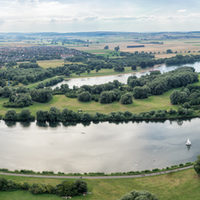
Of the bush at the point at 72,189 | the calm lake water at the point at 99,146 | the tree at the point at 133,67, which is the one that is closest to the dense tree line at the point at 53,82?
the tree at the point at 133,67

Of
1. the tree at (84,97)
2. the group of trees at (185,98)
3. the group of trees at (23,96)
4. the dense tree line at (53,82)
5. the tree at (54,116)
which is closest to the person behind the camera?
the tree at (54,116)

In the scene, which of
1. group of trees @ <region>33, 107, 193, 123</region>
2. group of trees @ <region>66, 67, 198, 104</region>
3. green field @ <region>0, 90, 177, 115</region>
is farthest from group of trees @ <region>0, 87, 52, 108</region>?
group of trees @ <region>33, 107, 193, 123</region>

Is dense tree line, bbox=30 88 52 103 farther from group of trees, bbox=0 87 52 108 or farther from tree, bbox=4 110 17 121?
tree, bbox=4 110 17 121

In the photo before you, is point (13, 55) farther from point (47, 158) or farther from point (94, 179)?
point (94, 179)

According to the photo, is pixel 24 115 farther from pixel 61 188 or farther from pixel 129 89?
pixel 129 89

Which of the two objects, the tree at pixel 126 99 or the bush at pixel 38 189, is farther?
the tree at pixel 126 99

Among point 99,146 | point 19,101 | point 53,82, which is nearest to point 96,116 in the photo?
point 99,146

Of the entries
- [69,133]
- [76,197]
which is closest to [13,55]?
[69,133]

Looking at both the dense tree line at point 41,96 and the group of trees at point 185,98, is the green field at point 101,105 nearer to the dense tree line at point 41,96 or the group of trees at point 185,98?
the dense tree line at point 41,96
